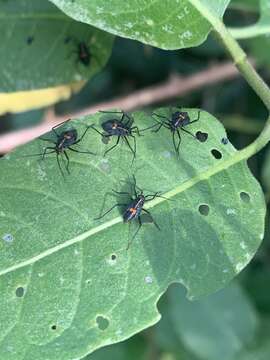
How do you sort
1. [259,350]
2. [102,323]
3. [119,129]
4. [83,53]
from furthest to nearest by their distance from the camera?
1. [259,350]
2. [83,53]
3. [119,129]
4. [102,323]

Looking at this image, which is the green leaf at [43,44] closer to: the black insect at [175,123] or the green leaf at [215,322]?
the black insect at [175,123]

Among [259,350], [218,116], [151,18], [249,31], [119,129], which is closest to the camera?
[151,18]

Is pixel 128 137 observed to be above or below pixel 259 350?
above

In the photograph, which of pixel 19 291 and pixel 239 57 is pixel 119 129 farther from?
pixel 19 291

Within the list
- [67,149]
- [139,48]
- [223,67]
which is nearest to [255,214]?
[67,149]

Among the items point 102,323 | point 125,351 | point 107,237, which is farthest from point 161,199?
point 125,351

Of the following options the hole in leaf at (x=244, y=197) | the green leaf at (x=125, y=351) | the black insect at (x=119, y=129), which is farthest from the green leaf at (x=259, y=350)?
the black insect at (x=119, y=129)
